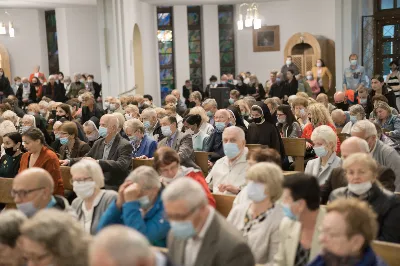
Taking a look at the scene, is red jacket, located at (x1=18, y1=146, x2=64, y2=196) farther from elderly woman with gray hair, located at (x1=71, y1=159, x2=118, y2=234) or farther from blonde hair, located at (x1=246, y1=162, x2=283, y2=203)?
blonde hair, located at (x1=246, y1=162, x2=283, y2=203)

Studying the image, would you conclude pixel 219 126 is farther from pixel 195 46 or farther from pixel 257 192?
pixel 195 46

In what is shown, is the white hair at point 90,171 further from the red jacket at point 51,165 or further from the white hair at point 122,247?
the white hair at point 122,247

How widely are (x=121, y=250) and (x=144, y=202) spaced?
2.13 metres

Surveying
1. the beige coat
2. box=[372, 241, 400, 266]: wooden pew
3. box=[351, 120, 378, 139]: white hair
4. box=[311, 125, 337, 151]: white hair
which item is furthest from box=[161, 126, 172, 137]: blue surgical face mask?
box=[372, 241, 400, 266]: wooden pew

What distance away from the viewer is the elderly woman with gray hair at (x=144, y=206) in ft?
14.9

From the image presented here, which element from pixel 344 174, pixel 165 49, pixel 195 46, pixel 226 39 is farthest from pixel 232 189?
pixel 226 39

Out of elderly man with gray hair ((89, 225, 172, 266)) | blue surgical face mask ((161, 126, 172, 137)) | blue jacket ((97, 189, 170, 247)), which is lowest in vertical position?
blue jacket ((97, 189, 170, 247))

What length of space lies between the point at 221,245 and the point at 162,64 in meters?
20.5

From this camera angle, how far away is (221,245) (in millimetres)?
3529

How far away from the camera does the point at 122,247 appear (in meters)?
2.49

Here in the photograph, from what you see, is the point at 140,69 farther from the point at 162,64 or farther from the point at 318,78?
the point at 318,78

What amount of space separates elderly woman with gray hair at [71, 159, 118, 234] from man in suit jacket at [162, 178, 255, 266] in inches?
62.5

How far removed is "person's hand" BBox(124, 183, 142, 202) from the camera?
14.9 ft

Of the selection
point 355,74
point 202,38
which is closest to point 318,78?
point 355,74
